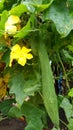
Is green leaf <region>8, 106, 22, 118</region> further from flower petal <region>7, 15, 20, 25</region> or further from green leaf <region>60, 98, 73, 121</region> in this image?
flower petal <region>7, 15, 20, 25</region>

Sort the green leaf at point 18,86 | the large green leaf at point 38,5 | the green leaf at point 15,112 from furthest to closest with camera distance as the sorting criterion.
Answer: the green leaf at point 15,112 < the green leaf at point 18,86 < the large green leaf at point 38,5

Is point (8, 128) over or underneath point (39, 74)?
underneath

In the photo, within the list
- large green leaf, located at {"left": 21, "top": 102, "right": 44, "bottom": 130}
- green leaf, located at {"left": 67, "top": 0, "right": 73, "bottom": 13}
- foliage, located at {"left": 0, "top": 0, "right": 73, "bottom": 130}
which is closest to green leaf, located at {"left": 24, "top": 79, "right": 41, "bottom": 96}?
foliage, located at {"left": 0, "top": 0, "right": 73, "bottom": 130}

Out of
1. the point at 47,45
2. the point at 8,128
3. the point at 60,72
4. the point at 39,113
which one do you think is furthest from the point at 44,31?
the point at 8,128

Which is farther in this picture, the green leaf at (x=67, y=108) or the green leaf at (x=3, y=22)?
the green leaf at (x=67, y=108)

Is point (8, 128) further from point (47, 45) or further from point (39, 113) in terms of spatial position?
point (47, 45)

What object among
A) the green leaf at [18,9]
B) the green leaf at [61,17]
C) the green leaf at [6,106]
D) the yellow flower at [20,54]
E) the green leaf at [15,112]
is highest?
the green leaf at [18,9]

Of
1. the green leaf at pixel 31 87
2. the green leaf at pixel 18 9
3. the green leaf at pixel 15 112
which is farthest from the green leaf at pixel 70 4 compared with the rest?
the green leaf at pixel 15 112

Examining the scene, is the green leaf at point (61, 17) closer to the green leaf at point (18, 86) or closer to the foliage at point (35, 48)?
the foliage at point (35, 48)
